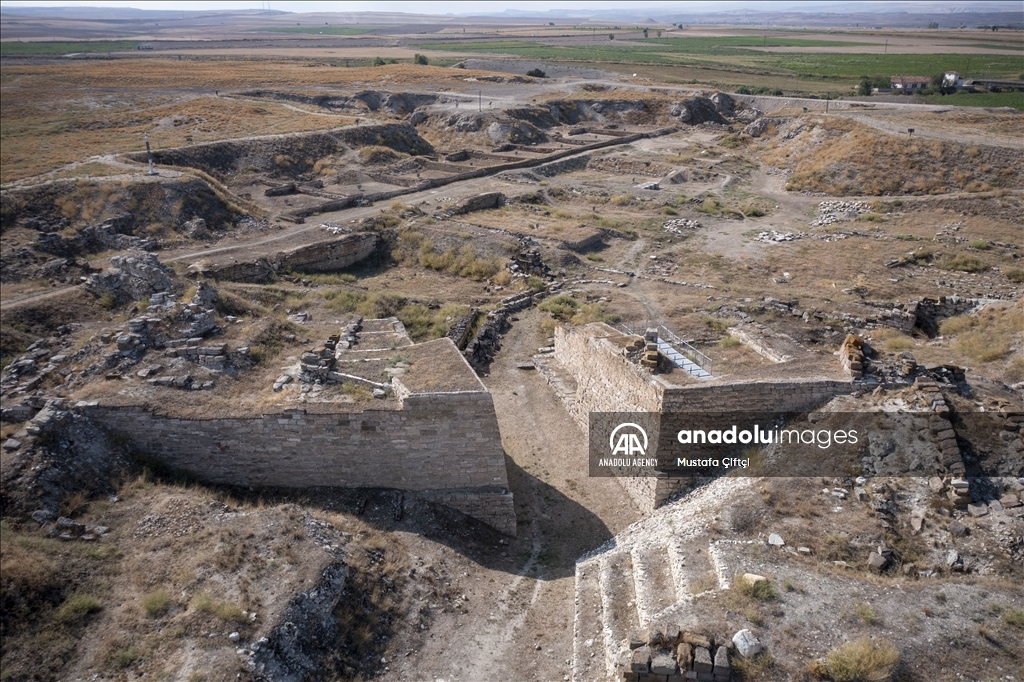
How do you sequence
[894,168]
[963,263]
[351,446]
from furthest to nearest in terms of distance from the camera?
[894,168] < [963,263] < [351,446]

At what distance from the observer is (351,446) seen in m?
11.6

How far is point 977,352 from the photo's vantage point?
14836 mm

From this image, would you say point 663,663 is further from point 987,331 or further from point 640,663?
point 987,331

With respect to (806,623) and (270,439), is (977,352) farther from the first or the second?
(270,439)

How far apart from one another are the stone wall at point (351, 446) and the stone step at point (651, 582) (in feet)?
8.87

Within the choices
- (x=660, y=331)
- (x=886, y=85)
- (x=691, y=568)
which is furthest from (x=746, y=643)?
(x=886, y=85)

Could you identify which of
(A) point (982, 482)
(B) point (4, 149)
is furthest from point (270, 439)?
(B) point (4, 149)

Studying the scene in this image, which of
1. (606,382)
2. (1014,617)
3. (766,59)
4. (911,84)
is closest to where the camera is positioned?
(1014,617)

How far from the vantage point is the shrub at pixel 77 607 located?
842 cm

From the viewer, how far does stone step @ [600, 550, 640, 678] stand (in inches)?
350

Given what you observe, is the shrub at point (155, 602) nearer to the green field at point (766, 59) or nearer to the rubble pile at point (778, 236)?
the rubble pile at point (778, 236)

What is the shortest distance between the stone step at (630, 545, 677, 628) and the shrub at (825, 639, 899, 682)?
2100 millimetres

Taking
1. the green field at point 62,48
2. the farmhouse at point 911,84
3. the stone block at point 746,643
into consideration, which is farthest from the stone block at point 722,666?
the green field at point 62,48

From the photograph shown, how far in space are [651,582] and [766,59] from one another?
385ft
